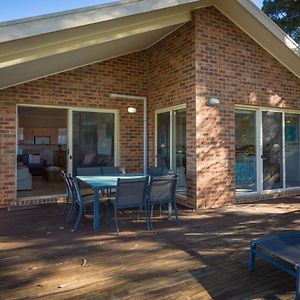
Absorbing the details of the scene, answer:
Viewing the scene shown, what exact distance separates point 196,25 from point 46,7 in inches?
170

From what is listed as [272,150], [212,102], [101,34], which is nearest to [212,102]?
[212,102]

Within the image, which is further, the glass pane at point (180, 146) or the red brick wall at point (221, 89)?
the glass pane at point (180, 146)

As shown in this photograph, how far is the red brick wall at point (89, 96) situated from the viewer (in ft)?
20.0

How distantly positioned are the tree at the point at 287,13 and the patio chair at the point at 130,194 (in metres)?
10.9

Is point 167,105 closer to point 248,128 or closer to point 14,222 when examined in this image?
point 248,128

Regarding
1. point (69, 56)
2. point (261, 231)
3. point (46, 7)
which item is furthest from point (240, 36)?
point (46, 7)

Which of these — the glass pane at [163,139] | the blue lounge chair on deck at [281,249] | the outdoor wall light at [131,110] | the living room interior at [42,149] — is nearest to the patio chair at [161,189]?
the blue lounge chair on deck at [281,249]

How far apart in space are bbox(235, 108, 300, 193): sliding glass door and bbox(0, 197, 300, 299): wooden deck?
1697 millimetres

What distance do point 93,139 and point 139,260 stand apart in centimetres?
424

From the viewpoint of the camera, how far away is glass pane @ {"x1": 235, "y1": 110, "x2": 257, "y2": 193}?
21.7ft

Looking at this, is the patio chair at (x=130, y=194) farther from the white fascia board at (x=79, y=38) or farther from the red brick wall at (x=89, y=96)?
the red brick wall at (x=89, y=96)

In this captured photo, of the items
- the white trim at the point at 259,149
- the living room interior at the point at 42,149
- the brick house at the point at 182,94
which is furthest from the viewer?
the living room interior at the point at 42,149

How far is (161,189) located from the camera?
4.77 metres

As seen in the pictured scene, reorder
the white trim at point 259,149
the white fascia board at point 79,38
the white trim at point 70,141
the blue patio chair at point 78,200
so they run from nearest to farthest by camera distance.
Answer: the white fascia board at point 79,38 < the blue patio chair at point 78,200 < the white trim at point 70,141 < the white trim at point 259,149
